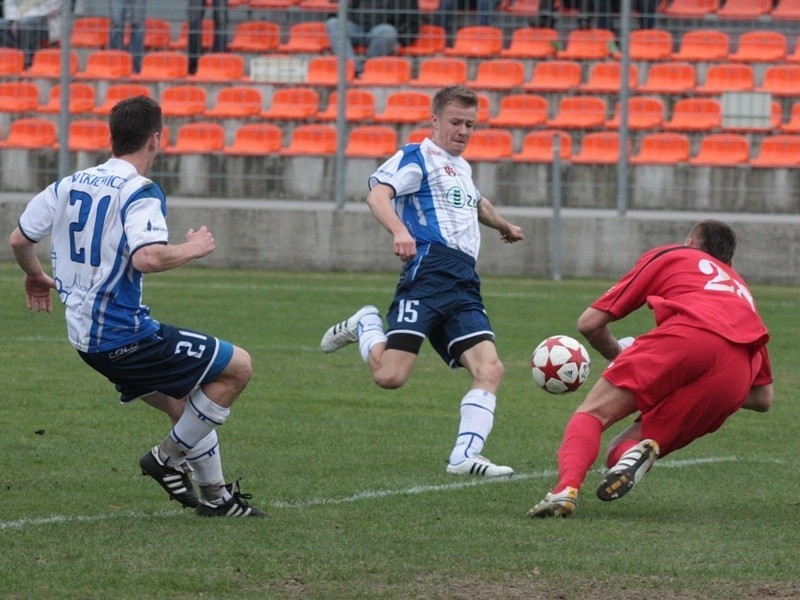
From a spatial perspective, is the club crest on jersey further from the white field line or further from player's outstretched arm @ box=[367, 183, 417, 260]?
the white field line

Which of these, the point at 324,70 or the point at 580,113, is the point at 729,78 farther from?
the point at 324,70

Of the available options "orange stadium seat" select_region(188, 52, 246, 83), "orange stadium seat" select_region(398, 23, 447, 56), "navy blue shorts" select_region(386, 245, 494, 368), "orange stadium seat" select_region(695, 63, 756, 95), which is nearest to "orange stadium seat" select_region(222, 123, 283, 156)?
"orange stadium seat" select_region(188, 52, 246, 83)

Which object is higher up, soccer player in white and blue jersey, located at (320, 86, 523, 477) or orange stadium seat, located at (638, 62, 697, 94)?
orange stadium seat, located at (638, 62, 697, 94)

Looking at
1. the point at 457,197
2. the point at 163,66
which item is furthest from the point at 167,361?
the point at 163,66

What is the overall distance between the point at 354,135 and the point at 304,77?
1.51m

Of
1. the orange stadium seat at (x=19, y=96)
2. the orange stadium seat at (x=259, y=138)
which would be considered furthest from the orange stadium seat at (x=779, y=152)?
the orange stadium seat at (x=19, y=96)

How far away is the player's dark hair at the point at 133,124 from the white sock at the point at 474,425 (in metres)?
2.34

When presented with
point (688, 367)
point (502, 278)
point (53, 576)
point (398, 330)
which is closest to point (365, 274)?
point (502, 278)

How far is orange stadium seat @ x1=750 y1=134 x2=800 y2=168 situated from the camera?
62.3 ft

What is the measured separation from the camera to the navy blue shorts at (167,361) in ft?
20.0

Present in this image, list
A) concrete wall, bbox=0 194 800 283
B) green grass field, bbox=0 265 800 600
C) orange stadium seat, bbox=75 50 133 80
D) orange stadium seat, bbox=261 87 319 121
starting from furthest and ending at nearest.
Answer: orange stadium seat, bbox=75 50 133 80 → orange stadium seat, bbox=261 87 319 121 → concrete wall, bbox=0 194 800 283 → green grass field, bbox=0 265 800 600

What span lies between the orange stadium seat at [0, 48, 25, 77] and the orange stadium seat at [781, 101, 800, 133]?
1073 centimetres

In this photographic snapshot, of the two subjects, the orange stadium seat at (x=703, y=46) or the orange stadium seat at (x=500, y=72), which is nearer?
the orange stadium seat at (x=703, y=46)

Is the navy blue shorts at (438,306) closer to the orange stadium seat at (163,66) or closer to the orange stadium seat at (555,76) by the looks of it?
the orange stadium seat at (555,76)
